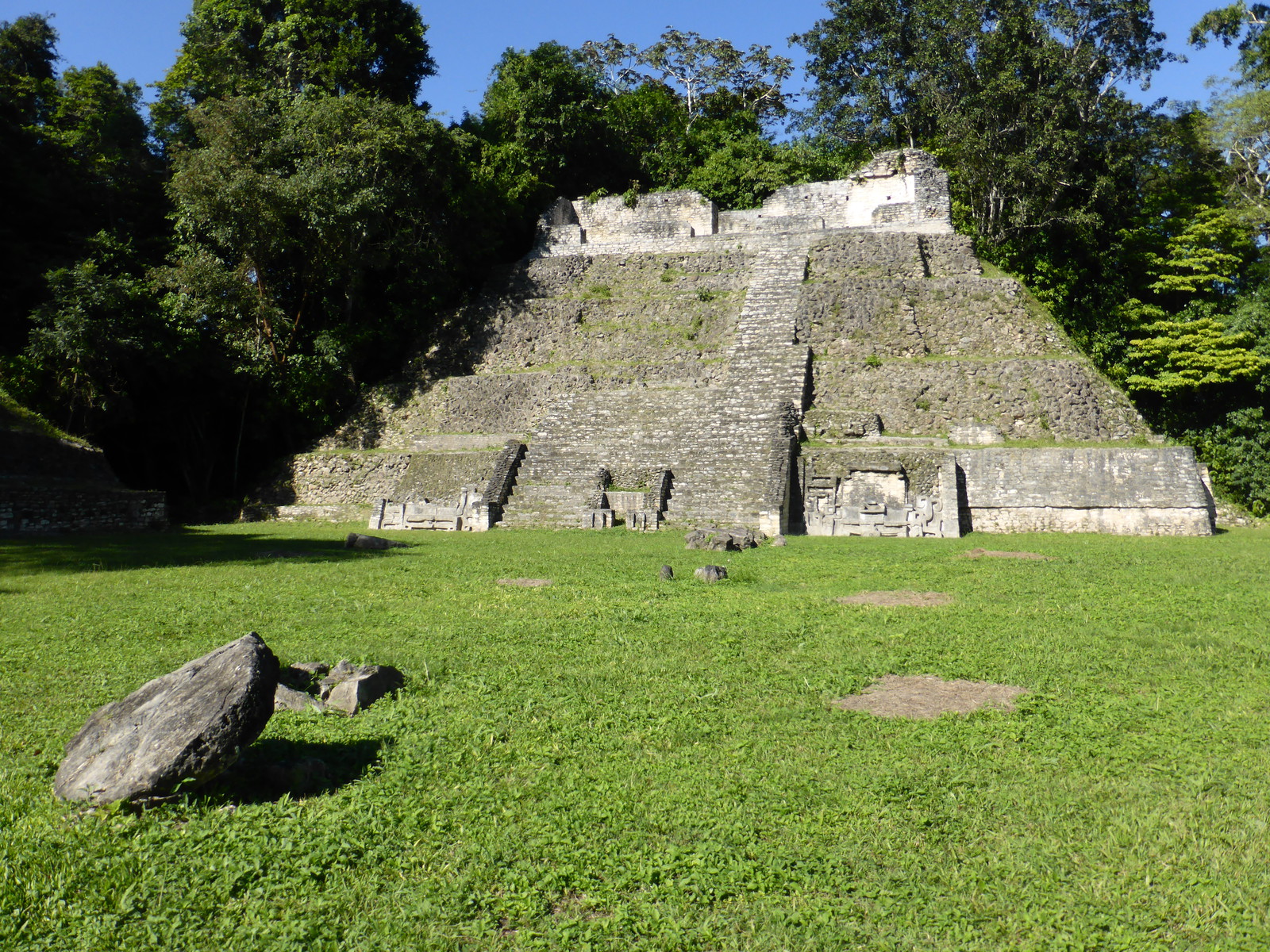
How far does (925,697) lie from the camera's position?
5.66 meters

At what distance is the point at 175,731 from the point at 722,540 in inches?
412

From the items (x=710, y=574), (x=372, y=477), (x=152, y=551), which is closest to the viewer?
(x=710, y=574)

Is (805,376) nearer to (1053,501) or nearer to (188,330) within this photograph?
(1053,501)

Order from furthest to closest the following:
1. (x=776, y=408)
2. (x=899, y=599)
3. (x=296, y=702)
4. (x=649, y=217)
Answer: (x=649, y=217), (x=776, y=408), (x=899, y=599), (x=296, y=702)

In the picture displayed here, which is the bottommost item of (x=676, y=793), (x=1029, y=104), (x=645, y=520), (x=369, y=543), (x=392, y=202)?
(x=676, y=793)

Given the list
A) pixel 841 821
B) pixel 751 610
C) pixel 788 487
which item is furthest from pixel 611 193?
pixel 841 821

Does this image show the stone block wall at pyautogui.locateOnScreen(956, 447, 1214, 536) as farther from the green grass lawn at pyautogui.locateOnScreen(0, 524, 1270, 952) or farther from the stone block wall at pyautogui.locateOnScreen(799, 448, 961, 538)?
the green grass lawn at pyautogui.locateOnScreen(0, 524, 1270, 952)

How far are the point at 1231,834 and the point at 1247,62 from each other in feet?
101

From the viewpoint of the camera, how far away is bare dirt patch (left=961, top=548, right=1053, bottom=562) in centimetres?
1262

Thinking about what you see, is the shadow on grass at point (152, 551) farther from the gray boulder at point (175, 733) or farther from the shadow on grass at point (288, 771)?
the gray boulder at point (175, 733)

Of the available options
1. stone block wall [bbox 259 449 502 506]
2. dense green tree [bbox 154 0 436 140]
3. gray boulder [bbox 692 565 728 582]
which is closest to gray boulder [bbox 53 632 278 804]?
gray boulder [bbox 692 565 728 582]

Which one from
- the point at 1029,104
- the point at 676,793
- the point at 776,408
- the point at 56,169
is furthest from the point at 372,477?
the point at 1029,104

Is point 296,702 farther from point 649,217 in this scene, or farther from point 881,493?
point 649,217

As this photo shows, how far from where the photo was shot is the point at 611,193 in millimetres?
32938
